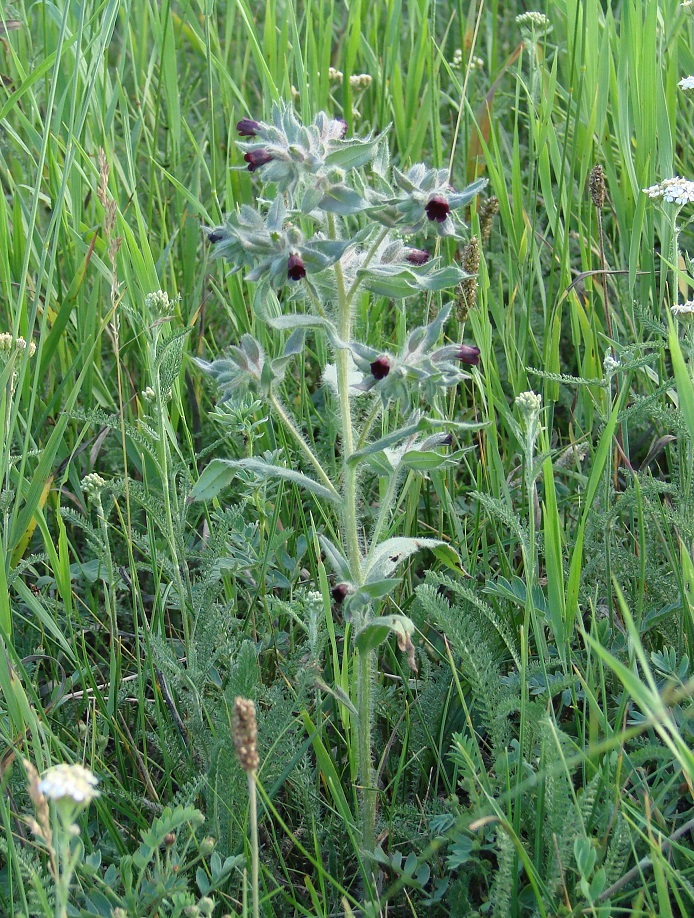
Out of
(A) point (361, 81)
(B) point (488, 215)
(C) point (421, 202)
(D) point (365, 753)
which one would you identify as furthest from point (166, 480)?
(A) point (361, 81)

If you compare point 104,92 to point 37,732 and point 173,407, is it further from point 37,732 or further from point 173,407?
point 37,732

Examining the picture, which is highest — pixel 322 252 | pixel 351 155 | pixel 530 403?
pixel 351 155

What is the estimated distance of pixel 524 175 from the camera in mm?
3818

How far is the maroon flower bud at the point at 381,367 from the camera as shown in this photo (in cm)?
177

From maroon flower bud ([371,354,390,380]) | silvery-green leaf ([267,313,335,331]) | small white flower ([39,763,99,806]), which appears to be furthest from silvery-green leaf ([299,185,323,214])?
small white flower ([39,763,99,806])

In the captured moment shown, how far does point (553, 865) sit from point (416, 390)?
91 centimetres

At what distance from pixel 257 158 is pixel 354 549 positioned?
771 mm

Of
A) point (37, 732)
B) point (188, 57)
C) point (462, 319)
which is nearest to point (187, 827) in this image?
point (37, 732)

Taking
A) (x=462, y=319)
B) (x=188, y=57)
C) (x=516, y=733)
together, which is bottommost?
(x=516, y=733)

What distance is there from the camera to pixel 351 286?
6.24 feet

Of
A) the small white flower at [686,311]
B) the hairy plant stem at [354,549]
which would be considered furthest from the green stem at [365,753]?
the small white flower at [686,311]

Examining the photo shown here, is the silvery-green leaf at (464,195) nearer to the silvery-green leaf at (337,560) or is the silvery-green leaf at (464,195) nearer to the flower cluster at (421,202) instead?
the flower cluster at (421,202)

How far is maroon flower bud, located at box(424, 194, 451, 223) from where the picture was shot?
5.83 ft

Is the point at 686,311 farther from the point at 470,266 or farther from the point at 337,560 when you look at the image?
the point at 337,560
